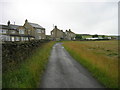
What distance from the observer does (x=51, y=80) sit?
525 centimetres

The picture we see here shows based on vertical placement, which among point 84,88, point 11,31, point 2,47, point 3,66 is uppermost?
point 11,31

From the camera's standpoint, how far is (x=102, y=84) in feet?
15.4

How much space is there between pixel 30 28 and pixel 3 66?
43932 millimetres

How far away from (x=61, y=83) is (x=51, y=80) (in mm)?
758

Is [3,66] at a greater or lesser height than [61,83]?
greater

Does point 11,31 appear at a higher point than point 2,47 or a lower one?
higher

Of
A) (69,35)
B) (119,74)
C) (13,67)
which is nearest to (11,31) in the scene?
(13,67)

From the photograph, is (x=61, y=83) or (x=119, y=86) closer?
(x=119, y=86)

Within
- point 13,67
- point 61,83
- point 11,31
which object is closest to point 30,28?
point 11,31

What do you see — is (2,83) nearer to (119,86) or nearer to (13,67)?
(13,67)

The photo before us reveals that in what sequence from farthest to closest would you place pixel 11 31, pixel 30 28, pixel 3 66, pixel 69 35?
pixel 69 35, pixel 30 28, pixel 11 31, pixel 3 66

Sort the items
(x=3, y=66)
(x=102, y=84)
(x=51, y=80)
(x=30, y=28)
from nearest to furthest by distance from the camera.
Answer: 1. (x=102, y=84)
2. (x=51, y=80)
3. (x=3, y=66)
4. (x=30, y=28)

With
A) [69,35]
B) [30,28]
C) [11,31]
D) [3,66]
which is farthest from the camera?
[69,35]

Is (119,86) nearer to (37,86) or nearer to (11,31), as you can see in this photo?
(37,86)
